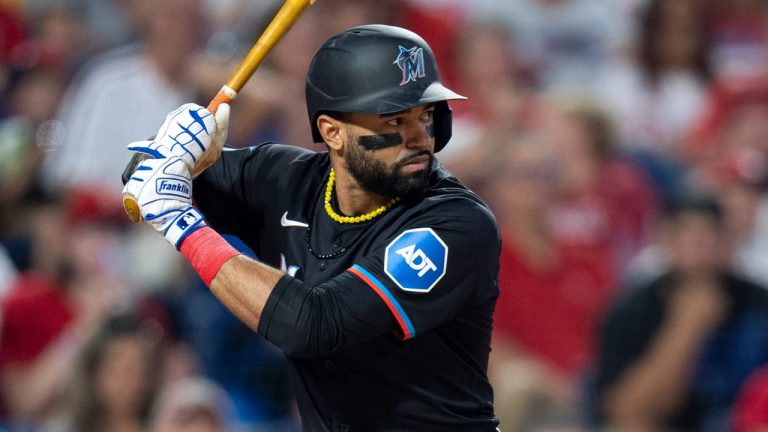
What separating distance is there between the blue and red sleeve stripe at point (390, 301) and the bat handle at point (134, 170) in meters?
0.65

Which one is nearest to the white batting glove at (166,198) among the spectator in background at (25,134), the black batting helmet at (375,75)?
the black batting helmet at (375,75)

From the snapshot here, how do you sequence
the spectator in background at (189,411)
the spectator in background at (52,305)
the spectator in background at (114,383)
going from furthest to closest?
the spectator in background at (52,305) < the spectator in background at (114,383) < the spectator in background at (189,411)

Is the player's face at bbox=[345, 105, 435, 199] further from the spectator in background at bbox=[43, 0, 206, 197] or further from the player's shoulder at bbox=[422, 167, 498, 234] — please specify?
the spectator in background at bbox=[43, 0, 206, 197]

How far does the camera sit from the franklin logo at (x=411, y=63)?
→ 3.10 m

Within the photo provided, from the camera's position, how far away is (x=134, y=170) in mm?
3324

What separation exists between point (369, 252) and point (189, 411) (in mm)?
2420

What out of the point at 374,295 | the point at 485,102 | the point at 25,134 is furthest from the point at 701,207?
the point at 25,134

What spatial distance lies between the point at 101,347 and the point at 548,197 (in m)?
2.50

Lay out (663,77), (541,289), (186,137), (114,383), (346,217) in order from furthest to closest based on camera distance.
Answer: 1. (663,77)
2. (541,289)
3. (114,383)
4. (346,217)
5. (186,137)

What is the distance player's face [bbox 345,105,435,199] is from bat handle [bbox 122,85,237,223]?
484 millimetres

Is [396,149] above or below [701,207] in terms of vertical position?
above

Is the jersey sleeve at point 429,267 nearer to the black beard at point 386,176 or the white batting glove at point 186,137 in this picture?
the black beard at point 386,176

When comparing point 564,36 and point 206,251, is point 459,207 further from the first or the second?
point 564,36

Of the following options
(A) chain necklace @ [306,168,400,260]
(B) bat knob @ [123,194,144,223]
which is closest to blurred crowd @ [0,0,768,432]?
(A) chain necklace @ [306,168,400,260]
